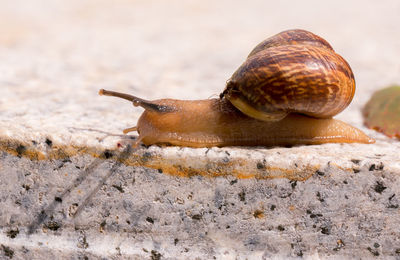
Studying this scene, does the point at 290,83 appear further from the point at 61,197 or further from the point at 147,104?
the point at 61,197

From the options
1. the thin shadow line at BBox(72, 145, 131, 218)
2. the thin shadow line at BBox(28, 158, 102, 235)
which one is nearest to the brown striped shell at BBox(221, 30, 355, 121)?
the thin shadow line at BBox(72, 145, 131, 218)

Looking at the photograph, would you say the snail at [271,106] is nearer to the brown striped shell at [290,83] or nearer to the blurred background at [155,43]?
the brown striped shell at [290,83]

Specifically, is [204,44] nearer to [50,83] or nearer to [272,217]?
→ [50,83]

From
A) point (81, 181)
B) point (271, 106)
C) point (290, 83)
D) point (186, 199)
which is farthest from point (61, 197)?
point (290, 83)

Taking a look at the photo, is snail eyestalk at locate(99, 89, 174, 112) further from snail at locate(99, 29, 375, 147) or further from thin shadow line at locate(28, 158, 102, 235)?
thin shadow line at locate(28, 158, 102, 235)

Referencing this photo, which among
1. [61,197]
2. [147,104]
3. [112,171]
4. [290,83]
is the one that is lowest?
[61,197]

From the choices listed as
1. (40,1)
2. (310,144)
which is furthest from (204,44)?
(40,1)

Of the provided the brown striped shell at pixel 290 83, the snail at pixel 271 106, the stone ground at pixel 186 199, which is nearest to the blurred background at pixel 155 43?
the stone ground at pixel 186 199
